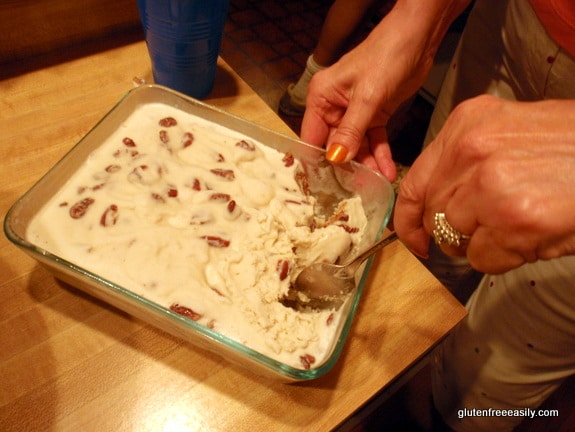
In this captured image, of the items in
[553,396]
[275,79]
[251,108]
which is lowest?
[553,396]

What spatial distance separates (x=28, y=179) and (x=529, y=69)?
1030 mm

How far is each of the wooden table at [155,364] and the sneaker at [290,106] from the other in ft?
4.20

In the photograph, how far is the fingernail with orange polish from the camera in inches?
34.2

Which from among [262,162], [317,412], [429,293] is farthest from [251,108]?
[317,412]

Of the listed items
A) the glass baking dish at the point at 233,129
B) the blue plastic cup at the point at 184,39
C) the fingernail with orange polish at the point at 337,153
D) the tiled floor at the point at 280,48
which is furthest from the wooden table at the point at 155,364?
the tiled floor at the point at 280,48

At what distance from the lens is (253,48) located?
91.7 inches

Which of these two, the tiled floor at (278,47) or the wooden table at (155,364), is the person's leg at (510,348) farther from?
the tiled floor at (278,47)

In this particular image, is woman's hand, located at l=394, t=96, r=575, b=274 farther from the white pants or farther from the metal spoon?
the white pants

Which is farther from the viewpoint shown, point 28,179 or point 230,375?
point 28,179

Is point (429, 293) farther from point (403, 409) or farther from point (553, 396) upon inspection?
point (553, 396)

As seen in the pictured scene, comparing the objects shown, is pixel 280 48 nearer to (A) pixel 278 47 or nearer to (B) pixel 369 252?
(A) pixel 278 47

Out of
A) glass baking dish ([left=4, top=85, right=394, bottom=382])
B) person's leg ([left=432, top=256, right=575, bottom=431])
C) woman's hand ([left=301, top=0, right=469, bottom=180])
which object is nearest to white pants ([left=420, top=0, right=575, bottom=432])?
person's leg ([left=432, top=256, right=575, bottom=431])

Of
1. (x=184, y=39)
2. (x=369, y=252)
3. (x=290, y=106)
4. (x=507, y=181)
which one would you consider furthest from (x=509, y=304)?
(x=290, y=106)

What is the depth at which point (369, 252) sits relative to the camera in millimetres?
742
